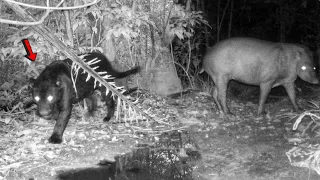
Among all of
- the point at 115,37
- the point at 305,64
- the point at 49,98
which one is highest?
the point at 115,37

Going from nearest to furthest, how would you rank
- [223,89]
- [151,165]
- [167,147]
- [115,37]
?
[151,165] < [167,147] < [223,89] < [115,37]

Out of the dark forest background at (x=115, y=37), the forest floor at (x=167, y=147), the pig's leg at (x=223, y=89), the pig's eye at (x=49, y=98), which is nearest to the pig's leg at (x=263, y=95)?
the forest floor at (x=167, y=147)

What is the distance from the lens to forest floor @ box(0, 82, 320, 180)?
455 centimetres

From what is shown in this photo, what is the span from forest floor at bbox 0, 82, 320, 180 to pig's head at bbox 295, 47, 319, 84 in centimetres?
83

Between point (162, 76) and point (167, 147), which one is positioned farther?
point (162, 76)

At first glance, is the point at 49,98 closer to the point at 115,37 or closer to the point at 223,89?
the point at 115,37

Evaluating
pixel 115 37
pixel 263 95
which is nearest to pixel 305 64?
pixel 263 95

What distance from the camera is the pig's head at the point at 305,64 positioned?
278 inches

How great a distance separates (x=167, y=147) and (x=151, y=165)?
71 centimetres

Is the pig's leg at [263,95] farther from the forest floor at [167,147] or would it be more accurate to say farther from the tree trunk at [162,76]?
the tree trunk at [162,76]

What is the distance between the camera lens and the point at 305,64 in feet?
23.2

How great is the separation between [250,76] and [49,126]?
152 inches

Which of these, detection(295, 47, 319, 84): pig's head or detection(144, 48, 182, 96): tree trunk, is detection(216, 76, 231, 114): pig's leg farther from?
detection(144, 48, 182, 96): tree trunk

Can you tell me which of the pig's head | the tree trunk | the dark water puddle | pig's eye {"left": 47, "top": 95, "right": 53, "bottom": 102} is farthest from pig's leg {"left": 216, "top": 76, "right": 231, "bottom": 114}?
pig's eye {"left": 47, "top": 95, "right": 53, "bottom": 102}
